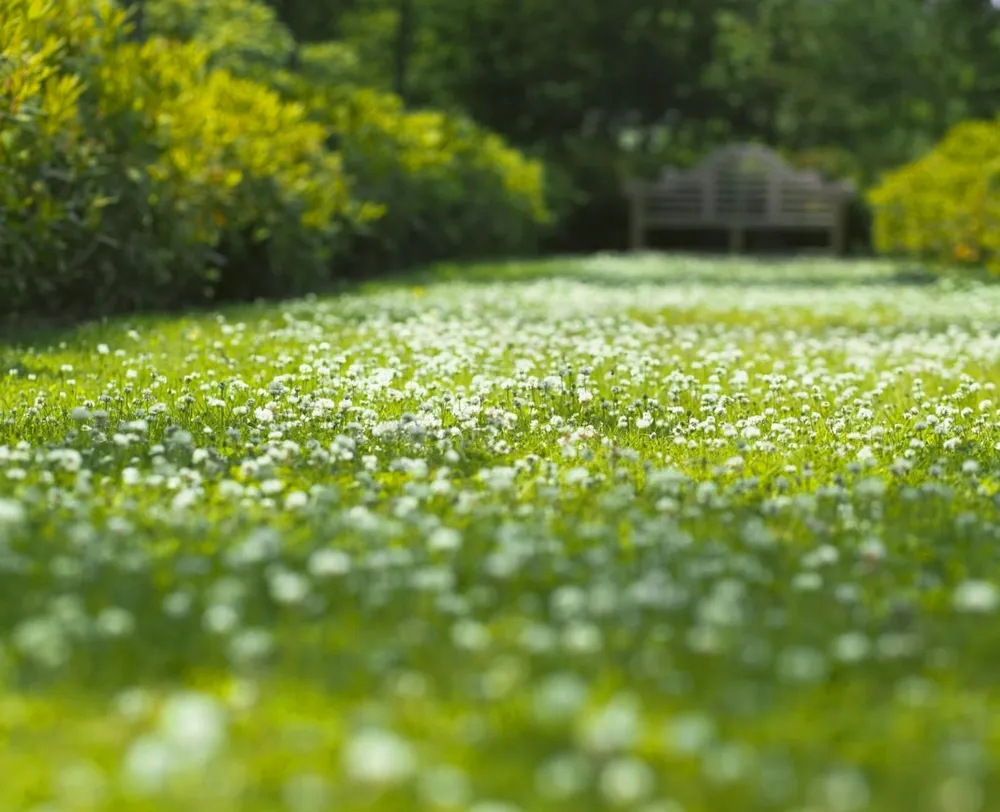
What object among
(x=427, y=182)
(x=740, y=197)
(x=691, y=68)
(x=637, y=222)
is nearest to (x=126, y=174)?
(x=427, y=182)

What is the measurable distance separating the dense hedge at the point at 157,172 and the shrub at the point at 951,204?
8980 millimetres

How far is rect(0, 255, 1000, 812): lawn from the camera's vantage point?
291 centimetres

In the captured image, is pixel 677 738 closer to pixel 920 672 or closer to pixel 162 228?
pixel 920 672

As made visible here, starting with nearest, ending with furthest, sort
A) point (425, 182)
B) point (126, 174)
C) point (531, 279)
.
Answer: point (126, 174)
point (531, 279)
point (425, 182)

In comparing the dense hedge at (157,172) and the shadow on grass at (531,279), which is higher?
the dense hedge at (157,172)

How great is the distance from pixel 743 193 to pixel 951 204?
1545 centimetres

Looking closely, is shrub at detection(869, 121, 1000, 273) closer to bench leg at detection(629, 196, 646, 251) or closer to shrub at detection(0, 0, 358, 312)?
bench leg at detection(629, 196, 646, 251)

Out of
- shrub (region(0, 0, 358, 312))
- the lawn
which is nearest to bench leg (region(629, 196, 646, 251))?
shrub (region(0, 0, 358, 312))

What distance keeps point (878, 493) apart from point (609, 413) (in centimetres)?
252

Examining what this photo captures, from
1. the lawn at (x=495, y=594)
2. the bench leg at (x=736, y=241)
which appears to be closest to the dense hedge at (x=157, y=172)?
the lawn at (x=495, y=594)

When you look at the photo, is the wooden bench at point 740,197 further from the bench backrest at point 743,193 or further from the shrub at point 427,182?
the shrub at point 427,182

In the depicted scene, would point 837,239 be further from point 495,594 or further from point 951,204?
point 495,594

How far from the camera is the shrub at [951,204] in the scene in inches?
823

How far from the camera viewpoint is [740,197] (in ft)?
122
